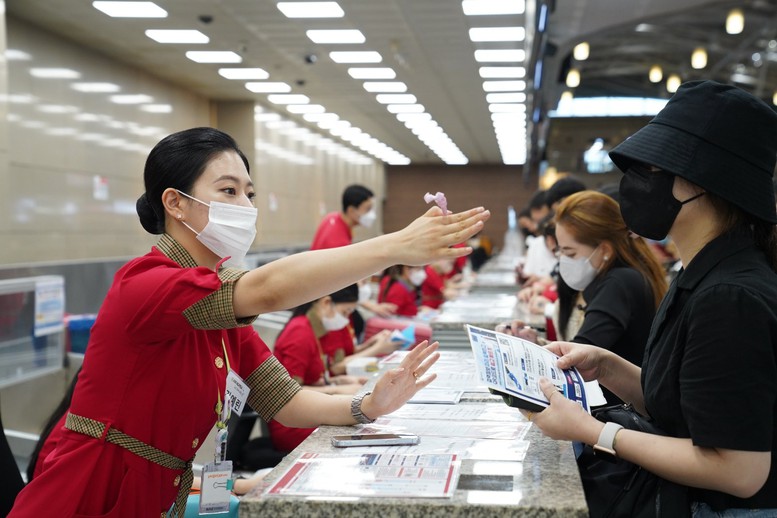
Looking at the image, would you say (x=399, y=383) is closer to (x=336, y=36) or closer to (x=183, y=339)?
(x=183, y=339)

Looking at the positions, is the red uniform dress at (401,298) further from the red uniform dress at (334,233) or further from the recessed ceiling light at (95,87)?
the recessed ceiling light at (95,87)

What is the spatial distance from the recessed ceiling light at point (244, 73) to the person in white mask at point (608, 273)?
964 centimetres

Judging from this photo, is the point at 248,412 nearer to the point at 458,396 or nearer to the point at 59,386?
the point at 458,396

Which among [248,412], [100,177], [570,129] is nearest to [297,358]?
[248,412]

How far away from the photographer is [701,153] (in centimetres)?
161

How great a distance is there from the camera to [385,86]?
13.4 metres

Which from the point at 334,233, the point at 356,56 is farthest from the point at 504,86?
the point at 334,233

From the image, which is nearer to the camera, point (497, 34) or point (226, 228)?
point (226, 228)

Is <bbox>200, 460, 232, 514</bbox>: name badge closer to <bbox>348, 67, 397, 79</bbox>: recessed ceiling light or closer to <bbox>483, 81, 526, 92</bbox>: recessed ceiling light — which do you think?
<bbox>348, 67, 397, 79</bbox>: recessed ceiling light

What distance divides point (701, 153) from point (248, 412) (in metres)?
2.78

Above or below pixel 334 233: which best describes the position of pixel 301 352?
below

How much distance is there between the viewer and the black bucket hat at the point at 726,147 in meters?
1.59

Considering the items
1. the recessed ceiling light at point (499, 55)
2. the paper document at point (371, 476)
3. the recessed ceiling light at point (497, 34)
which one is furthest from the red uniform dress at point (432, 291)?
the paper document at point (371, 476)

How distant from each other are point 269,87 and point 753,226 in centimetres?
1275
